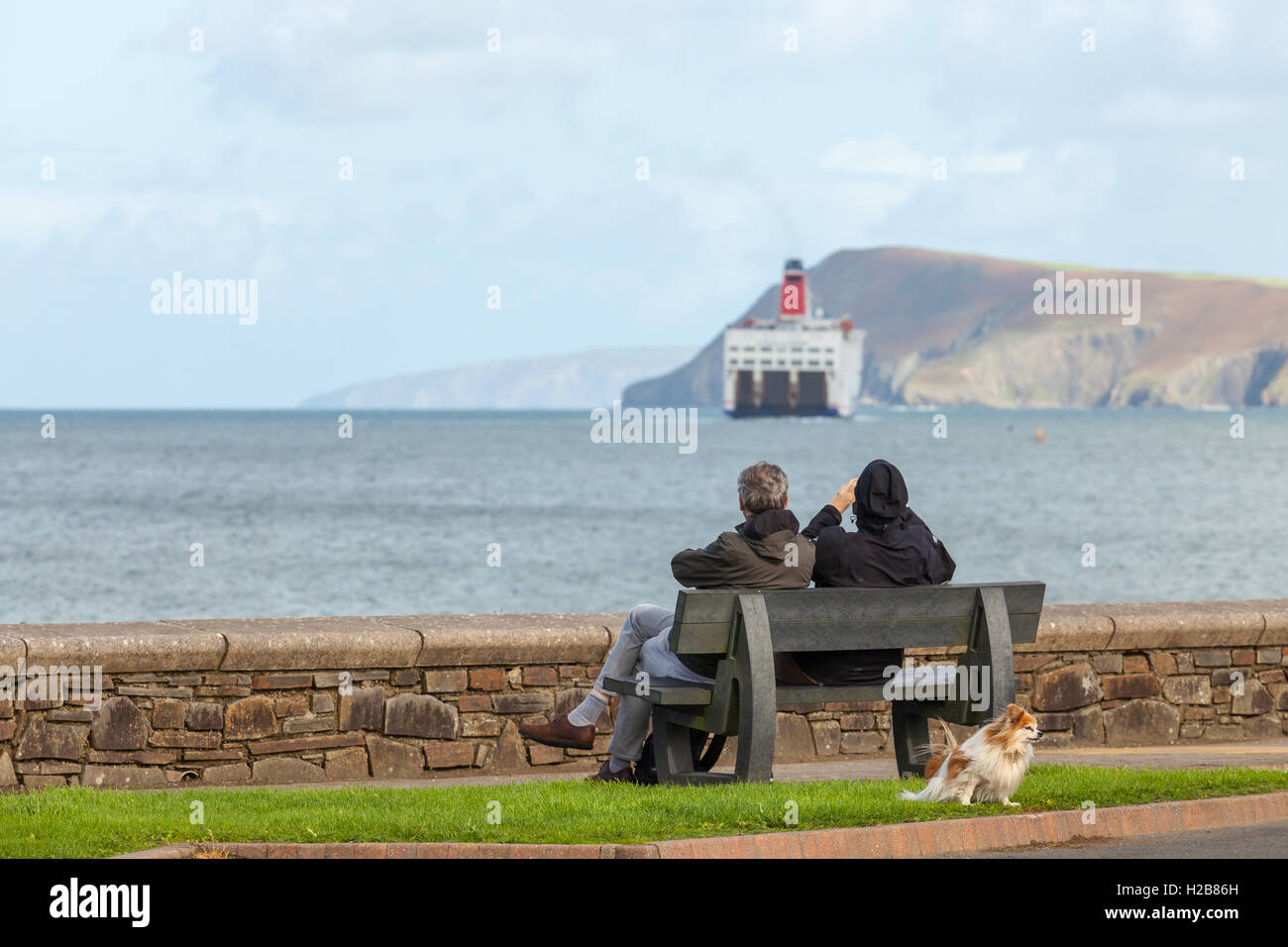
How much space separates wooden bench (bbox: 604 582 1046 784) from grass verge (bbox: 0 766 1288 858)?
26 cm

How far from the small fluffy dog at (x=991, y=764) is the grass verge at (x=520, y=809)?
0.21 ft

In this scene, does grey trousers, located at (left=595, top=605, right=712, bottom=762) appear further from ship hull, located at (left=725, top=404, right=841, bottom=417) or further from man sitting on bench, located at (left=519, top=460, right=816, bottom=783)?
ship hull, located at (left=725, top=404, right=841, bottom=417)

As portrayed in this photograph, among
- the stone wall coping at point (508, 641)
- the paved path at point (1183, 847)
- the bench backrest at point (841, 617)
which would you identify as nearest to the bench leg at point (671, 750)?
the bench backrest at point (841, 617)

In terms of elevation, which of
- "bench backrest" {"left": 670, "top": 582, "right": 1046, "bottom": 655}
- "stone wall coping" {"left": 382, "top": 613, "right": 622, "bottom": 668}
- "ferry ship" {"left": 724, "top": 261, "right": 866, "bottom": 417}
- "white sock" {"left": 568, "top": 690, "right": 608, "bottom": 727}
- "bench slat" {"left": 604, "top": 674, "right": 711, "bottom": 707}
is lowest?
"white sock" {"left": 568, "top": 690, "right": 608, "bottom": 727}

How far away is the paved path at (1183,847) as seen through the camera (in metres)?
5.50

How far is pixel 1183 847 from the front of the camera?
5.64 metres

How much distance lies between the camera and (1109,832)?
19.0 ft

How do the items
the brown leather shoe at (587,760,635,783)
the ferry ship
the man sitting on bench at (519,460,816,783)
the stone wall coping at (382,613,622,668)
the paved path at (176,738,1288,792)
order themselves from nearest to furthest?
the man sitting on bench at (519,460,816,783) → the brown leather shoe at (587,760,635,783) → the paved path at (176,738,1288,792) → the stone wall coping at (382,613,622,668) → the ferry ship

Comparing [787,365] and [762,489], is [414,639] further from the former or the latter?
[787,365]

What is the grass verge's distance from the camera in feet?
17.7

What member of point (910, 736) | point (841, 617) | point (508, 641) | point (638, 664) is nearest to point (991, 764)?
point (841, 617)

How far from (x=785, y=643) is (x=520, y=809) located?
3.89ft

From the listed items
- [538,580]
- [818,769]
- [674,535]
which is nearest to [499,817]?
[818,769]

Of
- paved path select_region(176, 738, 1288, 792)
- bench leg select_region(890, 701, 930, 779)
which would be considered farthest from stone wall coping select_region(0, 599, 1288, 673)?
bench leg select_region(890, 701, 930, 779)
